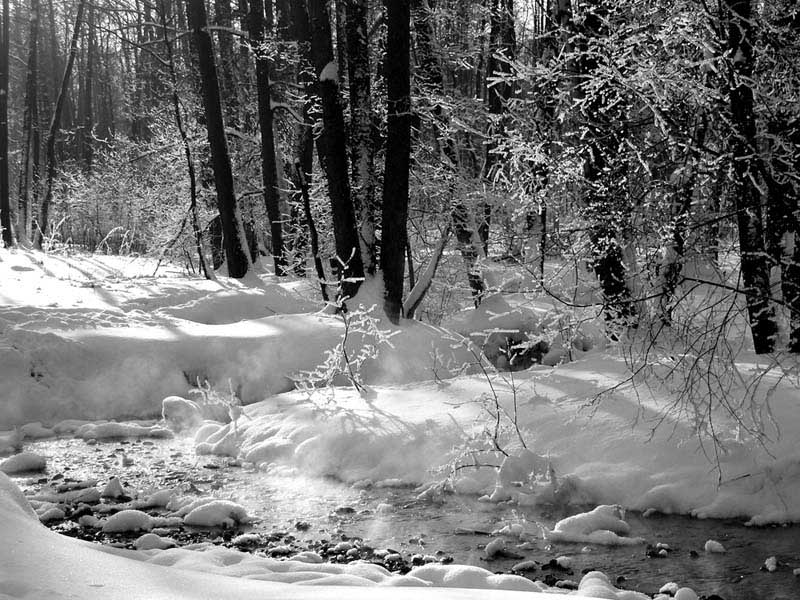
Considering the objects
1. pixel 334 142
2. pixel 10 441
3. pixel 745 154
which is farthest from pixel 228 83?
pixel 745 154

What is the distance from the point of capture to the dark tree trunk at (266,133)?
15234 mm

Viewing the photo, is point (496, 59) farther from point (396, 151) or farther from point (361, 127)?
point (361, 127)

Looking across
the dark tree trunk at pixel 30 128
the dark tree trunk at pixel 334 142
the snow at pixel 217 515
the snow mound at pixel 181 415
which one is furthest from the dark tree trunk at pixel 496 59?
the dark tree trunk at pixel 30 128

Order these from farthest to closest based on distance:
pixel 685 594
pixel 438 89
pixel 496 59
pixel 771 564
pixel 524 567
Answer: pixel 438 89
pixel 496 59
pixel 524 567
pixel 771 564
pixel 685 594

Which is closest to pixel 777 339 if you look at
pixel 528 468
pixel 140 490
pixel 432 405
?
pixel 528 468

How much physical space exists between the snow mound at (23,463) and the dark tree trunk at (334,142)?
4776 millimetres

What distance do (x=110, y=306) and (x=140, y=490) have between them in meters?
5.16

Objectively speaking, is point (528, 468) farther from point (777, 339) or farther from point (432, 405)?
point (777, 339)

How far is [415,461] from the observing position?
6883 mm

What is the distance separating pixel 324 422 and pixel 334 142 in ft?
15.1

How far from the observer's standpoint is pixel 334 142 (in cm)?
1088

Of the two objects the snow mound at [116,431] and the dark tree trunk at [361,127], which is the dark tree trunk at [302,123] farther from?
the snow mound at [116,431]

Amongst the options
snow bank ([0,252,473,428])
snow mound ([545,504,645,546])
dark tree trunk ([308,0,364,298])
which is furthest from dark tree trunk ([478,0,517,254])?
snow mound ([545,504,645,546])

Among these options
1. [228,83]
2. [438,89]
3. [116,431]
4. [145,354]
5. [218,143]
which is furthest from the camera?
[228,83]
